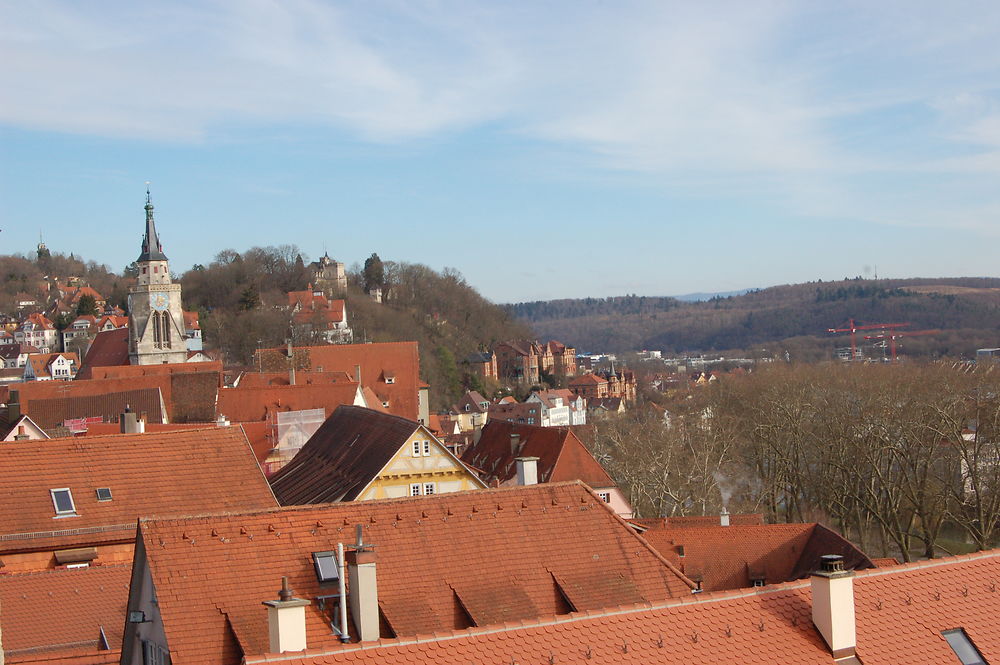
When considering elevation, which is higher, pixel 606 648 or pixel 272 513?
pixel 272 513

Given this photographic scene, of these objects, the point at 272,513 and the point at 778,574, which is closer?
the point at 272,513

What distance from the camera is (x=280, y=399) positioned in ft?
152

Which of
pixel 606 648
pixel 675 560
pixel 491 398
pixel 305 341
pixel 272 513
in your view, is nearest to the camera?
pixel 606 648

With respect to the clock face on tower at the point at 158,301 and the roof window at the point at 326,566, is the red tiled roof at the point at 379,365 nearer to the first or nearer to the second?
the clock face on tower at the point at 158,301

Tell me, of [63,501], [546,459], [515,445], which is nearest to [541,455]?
[546,459]

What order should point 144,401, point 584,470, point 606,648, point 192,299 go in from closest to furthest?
point 606,648
point 584,470
point 144,401
point 192,299

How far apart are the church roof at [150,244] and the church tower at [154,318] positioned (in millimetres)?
72

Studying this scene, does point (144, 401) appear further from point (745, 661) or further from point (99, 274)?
point (99, 274)

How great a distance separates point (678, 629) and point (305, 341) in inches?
3129

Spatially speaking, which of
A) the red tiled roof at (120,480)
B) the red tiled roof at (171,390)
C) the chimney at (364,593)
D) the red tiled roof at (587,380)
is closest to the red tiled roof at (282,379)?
the red tiled roof at (171,390)

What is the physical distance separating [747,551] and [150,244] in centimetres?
6356

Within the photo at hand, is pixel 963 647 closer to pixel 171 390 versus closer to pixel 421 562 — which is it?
pixel 421 562

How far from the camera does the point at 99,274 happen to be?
546 feet

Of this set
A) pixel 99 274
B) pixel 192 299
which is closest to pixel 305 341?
pixel 192 299
